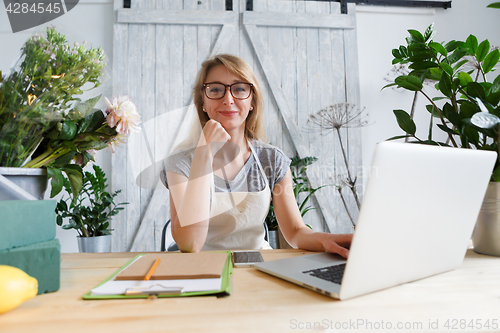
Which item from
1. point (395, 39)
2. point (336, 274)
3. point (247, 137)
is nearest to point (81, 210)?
point (247, 137)

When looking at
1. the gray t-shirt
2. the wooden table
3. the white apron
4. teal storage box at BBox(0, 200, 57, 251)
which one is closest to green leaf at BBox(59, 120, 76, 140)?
teal storage box at BBox(0, 200, 57, 251)

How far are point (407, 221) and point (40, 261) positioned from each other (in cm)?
59

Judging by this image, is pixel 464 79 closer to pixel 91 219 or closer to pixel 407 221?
pixel 407 221

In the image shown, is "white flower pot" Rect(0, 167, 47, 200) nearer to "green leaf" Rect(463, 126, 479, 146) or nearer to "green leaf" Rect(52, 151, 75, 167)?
"green leaf" Rect(52, 151, 75, 167)

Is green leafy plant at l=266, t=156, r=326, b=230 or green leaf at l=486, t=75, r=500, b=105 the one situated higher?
green leaf at l=486, t=75, r=500, b=105

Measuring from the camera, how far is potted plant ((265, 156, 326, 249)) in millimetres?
2326

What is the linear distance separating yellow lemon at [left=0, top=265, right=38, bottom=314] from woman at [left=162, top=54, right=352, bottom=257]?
60cm

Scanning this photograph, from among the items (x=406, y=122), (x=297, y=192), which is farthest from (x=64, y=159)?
(x=297, y=192)

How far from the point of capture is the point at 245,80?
1.32 metres

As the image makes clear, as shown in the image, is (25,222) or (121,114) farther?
(121,114)

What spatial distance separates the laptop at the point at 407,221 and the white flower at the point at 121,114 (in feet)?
1.44

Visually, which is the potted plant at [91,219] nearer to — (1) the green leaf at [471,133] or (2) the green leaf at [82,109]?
(2) the green leaf at [82,109]

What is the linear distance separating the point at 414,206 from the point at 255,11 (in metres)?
2.69

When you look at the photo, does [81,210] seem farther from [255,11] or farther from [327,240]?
[255,11]
